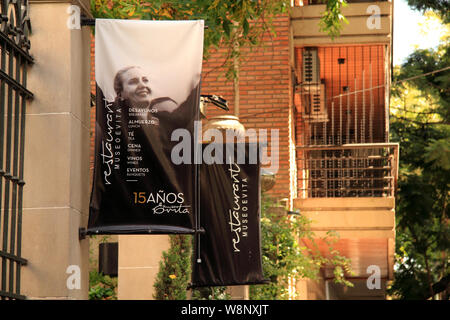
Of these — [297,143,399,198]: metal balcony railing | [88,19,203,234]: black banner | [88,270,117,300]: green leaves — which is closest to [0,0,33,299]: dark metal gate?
[88,19,203,234]: black banner

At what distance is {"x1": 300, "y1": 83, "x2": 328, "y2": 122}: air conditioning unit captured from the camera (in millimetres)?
17698

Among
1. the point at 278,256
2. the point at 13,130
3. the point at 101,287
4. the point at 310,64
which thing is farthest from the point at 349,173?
the point at 13,130

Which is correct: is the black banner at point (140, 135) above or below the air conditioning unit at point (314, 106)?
below

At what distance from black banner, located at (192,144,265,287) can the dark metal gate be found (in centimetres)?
351

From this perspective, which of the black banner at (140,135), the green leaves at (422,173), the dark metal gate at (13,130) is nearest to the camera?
the dark metal gate at (13,130)

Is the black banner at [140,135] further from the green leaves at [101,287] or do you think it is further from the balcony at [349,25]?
the balcony at [349,25]

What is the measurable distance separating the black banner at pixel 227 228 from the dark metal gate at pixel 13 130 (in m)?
3.51

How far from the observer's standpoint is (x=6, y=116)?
6.30m

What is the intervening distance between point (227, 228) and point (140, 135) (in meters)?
3.28

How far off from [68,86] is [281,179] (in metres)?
8.49

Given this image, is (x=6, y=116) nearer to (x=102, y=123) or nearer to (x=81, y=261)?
(x=102, y=123)

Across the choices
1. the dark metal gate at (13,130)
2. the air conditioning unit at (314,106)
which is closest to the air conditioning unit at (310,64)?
the air conditioning unit at (314,106)

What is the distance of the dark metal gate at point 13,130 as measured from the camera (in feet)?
18.6
